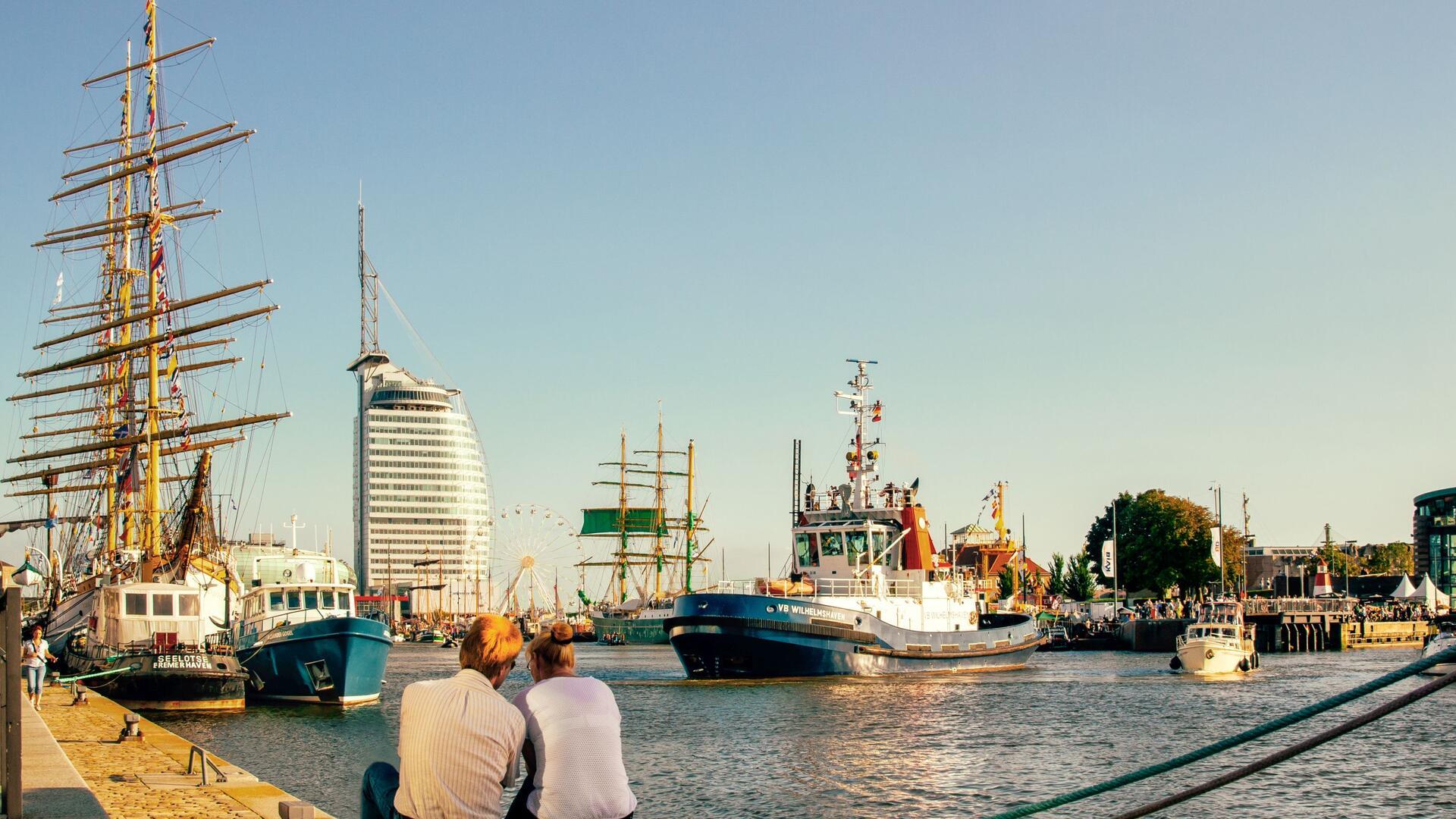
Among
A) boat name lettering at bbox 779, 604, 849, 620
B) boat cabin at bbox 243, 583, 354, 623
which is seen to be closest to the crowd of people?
boat cabin at bbox 243, 583, 354, 623

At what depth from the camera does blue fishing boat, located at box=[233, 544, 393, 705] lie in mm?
41750

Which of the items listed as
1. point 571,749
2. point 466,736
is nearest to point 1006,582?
point 571,749

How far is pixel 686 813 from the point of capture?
22.9 m

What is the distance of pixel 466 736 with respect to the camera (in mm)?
7754

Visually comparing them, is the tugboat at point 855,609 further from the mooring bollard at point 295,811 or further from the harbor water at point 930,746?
the mooring bollard at point 295,811

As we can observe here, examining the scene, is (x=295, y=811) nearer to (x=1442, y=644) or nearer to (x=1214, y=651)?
(x=1214, y=651)

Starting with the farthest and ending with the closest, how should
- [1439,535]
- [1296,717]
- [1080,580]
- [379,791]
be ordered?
[1439,535] < [1080,580] < [379,791] < [1296,717]

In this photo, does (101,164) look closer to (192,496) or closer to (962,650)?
(192,496)

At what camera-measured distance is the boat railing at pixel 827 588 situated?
165 feet

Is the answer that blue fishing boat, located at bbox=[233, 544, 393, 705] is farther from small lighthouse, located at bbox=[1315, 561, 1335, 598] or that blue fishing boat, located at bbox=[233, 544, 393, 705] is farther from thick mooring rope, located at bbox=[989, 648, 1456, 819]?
small lighthouse, located at bbox=[1315, 561, 1335, 598]

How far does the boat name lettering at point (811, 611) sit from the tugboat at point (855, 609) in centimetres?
4

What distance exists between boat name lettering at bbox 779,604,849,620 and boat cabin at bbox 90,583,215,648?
768 inches

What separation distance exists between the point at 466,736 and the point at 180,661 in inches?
1368

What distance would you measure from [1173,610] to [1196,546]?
12273mm
